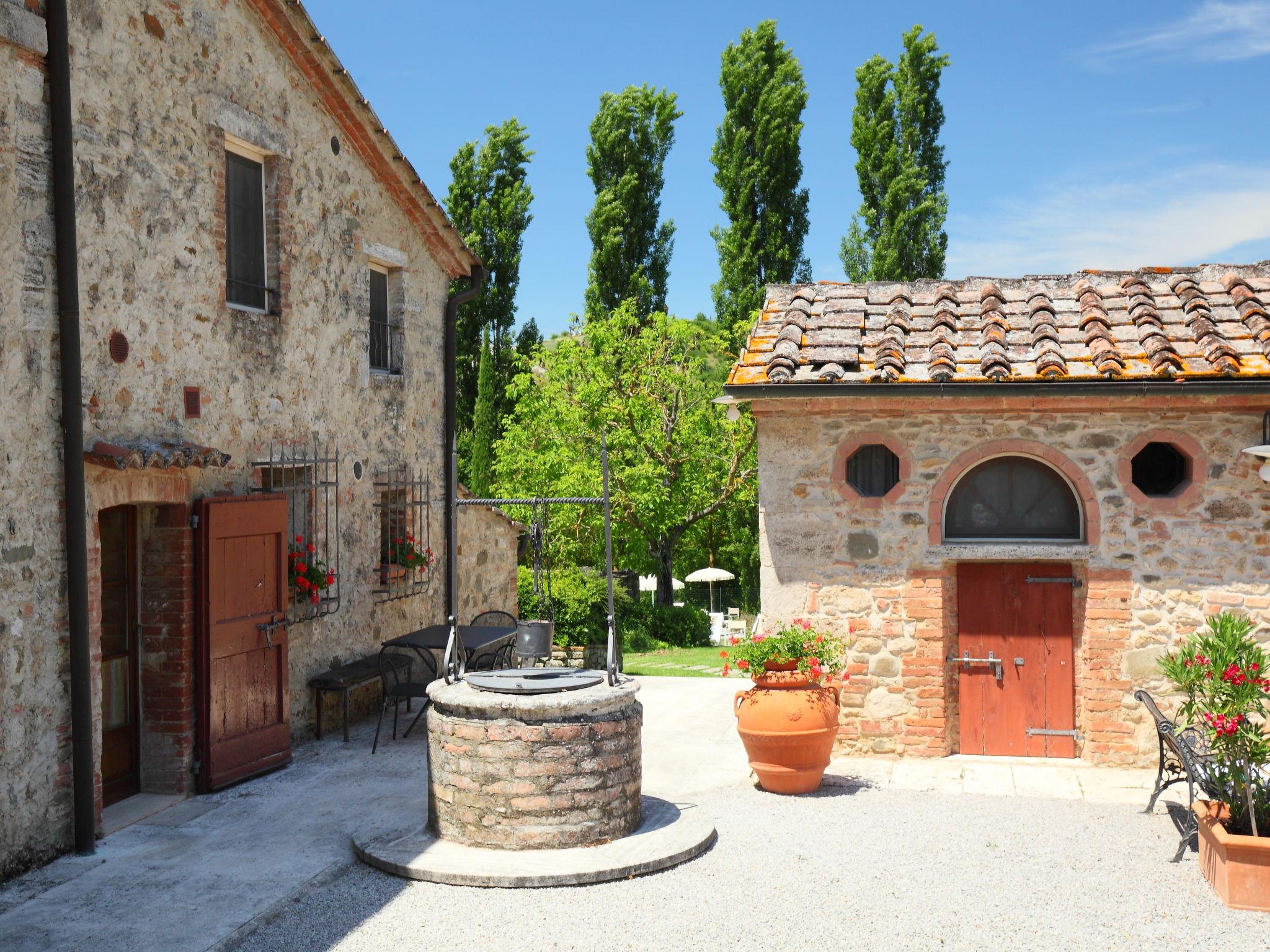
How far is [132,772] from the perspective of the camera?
314 inches

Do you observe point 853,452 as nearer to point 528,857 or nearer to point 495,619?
point 528,857

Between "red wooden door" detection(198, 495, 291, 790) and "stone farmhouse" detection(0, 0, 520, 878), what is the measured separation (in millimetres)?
22

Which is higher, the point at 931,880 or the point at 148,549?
the point at 148,549

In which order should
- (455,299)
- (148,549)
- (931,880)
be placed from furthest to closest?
(455,299) → (148,549) → (931,880)

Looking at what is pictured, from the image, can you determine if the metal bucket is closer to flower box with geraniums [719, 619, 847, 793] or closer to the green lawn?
flower box with geraniums [719, 619, 847, 793]

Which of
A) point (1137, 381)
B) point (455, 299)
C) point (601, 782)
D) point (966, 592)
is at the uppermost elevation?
point (455, 299)

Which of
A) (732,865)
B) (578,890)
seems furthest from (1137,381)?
(578,890)

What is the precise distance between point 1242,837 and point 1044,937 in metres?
1.31

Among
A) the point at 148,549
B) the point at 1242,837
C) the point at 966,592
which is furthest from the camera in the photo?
the point at 966,592

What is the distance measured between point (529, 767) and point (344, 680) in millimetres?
3706

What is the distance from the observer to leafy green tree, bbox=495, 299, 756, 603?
22.3 m

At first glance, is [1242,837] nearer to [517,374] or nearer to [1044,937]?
[1044,937]

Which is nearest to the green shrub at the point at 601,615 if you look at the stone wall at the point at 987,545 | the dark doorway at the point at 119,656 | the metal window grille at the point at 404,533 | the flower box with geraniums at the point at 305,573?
the metal window grille at the point at 404,533

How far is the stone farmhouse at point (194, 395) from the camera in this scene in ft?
21.3
